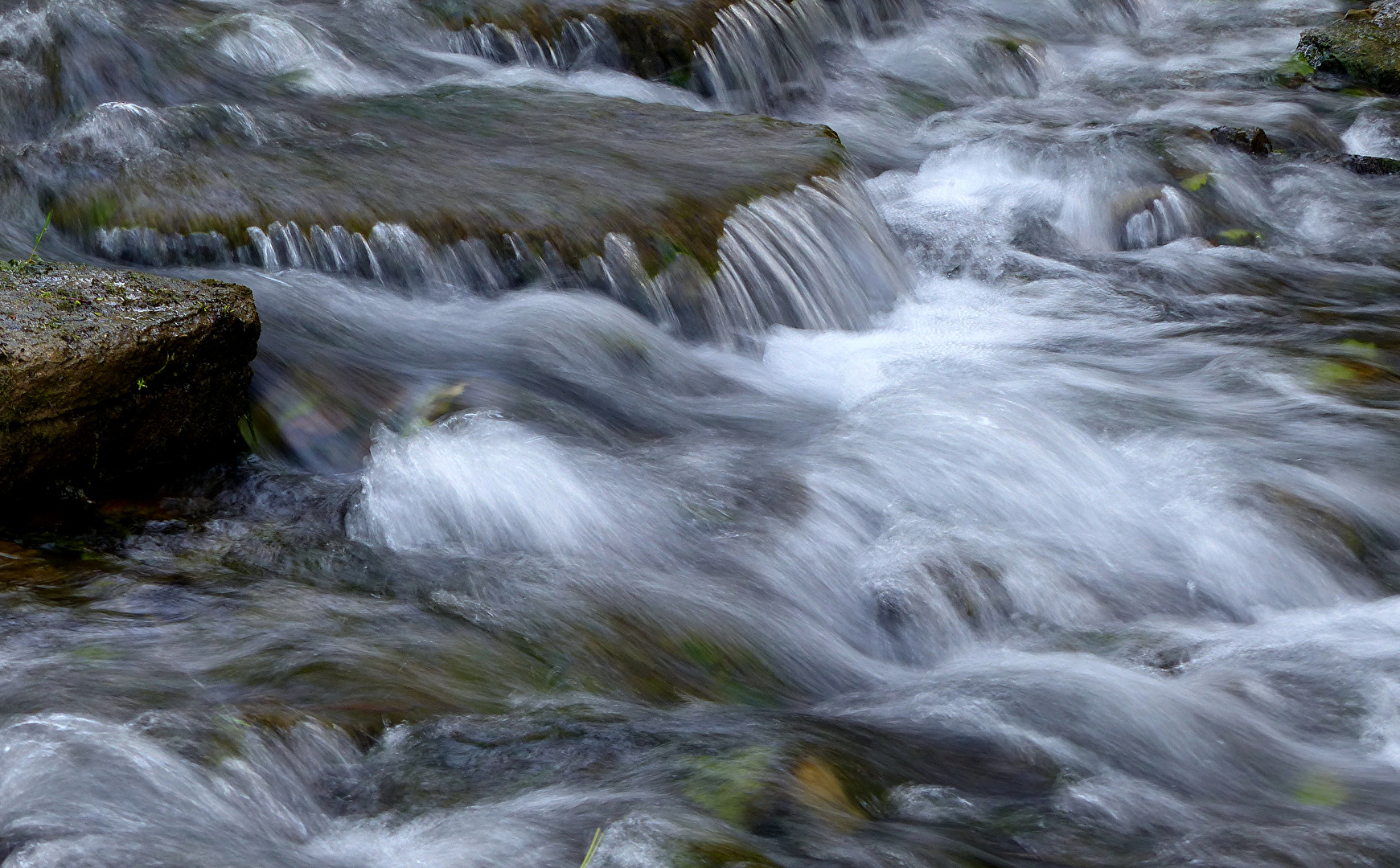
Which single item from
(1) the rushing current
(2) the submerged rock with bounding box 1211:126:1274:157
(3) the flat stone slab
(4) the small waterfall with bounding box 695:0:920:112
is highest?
(4) the small waterfall with bounding box 695:0:920:112

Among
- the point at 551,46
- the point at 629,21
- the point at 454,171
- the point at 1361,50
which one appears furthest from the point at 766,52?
the point at 1361,50

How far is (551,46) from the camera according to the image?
27.2 feet

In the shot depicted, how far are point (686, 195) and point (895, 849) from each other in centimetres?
395

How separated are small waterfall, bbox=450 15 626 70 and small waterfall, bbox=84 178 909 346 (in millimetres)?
2414

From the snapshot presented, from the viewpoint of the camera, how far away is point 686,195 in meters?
6.23

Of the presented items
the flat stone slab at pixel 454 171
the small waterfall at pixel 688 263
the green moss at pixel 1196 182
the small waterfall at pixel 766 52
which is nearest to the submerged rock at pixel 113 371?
the small waterfall at pixel 688 263

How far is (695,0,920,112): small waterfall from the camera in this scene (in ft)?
29.0

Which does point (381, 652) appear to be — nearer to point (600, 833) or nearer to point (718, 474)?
point (600, 833)

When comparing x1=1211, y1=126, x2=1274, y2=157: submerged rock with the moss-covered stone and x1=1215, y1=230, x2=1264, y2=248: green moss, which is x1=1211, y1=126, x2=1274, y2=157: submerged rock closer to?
x1=1215, y1=230, x2=1264, y2=248: green moss

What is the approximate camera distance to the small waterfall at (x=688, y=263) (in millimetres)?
5496

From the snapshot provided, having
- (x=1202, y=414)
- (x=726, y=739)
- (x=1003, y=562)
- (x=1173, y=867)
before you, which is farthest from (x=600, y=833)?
(x=1202, y=414)

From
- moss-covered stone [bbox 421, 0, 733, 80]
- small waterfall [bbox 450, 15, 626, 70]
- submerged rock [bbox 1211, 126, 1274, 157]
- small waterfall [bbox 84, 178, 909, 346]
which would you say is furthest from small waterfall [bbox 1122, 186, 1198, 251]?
small waterfall [bbox 450, 15, 626, 70]

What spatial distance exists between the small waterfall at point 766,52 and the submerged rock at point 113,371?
5.16m

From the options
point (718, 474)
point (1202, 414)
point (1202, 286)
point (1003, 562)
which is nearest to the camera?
point (1003, 562)
